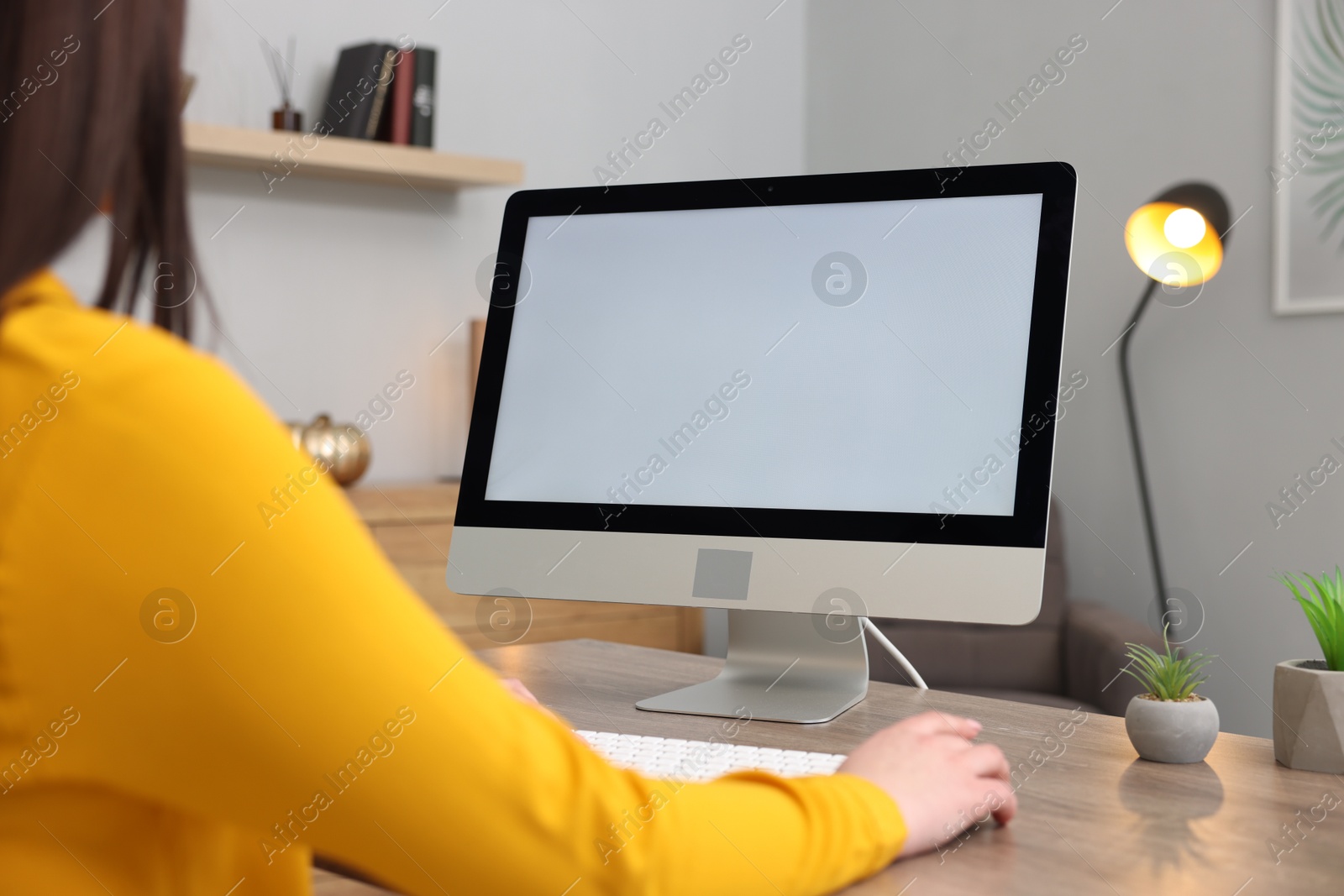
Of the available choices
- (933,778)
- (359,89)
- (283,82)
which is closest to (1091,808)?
(933,778)

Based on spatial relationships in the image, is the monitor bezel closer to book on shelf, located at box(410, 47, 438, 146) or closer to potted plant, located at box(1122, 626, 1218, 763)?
potted plant, located at box(1122, 626, 1218, 763)

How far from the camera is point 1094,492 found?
337 centimetres

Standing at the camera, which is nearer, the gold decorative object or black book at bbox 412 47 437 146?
the gold decorative object

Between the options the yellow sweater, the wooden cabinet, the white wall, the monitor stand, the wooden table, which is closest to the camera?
the yellow sweater

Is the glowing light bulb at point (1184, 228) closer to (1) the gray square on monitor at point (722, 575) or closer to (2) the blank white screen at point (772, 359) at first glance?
(2) the blank white screen at point (772, 359)

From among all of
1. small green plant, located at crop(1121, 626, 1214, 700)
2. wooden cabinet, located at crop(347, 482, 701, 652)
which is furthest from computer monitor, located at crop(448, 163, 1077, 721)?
wooden cabinet, located at crop(347, 482, 701, 652)

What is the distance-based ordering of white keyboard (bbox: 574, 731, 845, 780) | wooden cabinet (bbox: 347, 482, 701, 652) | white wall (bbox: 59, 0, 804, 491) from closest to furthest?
1. white keyboard (bbox: 574, 731, 845, 780)
2. wooden cabinet (bbox: 347, 482, 701, 652)
3. white wall (bbox: 59, 0, 804, 491)

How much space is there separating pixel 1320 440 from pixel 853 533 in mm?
2307

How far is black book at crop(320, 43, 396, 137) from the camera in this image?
305 centimetres

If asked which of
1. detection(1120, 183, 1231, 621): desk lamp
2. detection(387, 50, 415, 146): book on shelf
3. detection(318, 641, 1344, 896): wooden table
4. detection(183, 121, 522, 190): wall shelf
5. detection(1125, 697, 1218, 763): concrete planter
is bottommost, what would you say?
detection(318, 641, 1344, 896): wooden table

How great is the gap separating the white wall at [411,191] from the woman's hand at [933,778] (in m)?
2.44

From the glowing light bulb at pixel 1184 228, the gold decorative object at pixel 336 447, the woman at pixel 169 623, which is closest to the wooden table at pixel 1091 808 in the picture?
the woman at pixel 169 623

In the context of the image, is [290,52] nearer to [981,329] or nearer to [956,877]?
[981,329]

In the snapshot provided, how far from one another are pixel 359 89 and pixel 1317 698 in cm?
276
